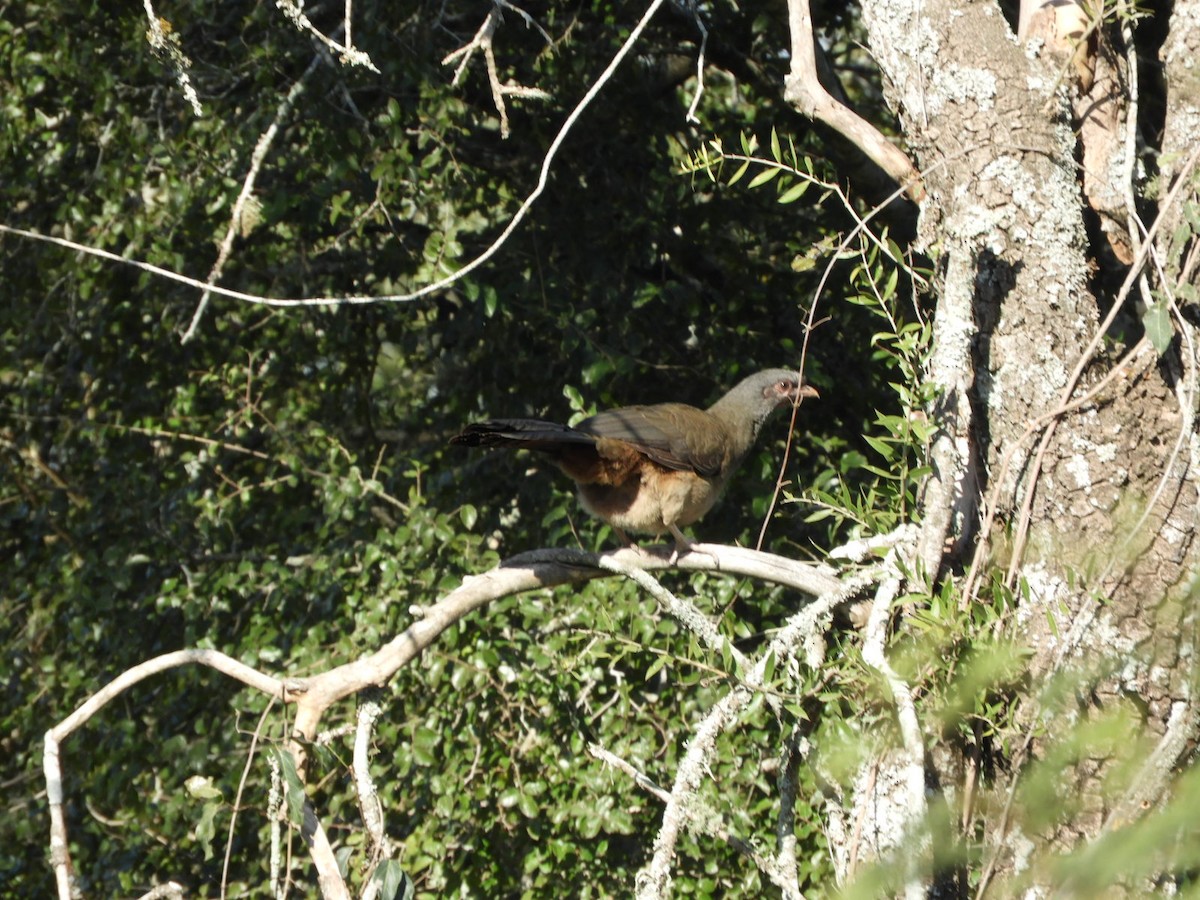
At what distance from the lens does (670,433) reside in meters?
4.58

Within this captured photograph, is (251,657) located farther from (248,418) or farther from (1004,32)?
(1004,32)

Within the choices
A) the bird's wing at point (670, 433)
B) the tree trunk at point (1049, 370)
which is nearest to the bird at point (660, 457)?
the bird's wing at point (670, 433)

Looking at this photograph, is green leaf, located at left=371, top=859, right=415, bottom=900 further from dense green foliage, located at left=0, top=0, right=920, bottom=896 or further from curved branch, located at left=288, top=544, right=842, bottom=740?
dense green foliage, located at left=0, top=0, right=920, bottom=896

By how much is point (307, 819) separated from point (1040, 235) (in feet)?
6.80

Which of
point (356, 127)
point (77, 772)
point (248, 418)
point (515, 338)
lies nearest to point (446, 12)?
point (356, 127)

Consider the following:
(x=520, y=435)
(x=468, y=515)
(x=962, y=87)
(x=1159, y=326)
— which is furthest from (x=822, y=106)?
(x=468, y=515)

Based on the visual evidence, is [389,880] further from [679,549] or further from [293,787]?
→ [679,549]

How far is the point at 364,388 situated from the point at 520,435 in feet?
8.14

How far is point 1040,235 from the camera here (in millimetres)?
2916

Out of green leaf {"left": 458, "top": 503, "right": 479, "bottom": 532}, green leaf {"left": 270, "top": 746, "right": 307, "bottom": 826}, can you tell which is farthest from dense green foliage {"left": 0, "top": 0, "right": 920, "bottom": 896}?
green leaf {"left": 270, "top": 746, "right": 307, "bottom": 826}

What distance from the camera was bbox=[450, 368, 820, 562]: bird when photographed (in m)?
4.38

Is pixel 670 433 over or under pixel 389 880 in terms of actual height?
over

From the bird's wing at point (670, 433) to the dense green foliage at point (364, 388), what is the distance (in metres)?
0.30

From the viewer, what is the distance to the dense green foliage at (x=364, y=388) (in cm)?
458
